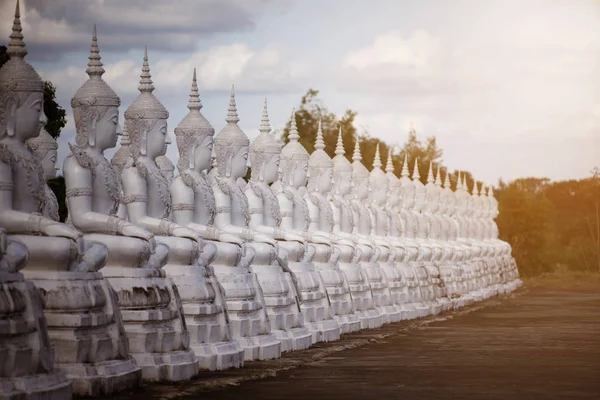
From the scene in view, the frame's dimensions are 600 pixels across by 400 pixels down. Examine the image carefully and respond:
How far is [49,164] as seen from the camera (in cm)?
1973

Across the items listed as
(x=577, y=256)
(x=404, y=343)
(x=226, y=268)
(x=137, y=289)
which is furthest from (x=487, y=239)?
(x=137, y=289)

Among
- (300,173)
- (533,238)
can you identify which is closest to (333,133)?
(533,238)

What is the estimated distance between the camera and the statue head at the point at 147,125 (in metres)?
16.3

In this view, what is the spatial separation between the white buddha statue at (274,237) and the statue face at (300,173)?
5.49ft

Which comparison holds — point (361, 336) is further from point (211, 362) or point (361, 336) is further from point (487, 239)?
point (487, 239)

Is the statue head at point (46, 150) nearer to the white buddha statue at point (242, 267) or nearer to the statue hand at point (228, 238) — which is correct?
the white buddha statue at point (242, 267)

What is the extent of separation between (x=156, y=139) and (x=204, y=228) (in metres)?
1.43

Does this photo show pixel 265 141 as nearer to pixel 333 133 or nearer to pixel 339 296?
pixel 339 296

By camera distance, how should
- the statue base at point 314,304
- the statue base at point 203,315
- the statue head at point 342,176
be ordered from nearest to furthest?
1. the statue base at point 203,315
2. the statue base at point 314,304
3. the statue head at point 342,176

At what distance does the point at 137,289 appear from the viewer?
14.1 metres

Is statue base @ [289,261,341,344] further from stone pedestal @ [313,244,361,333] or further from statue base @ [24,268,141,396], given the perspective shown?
statue base @ [24,268,141,396]

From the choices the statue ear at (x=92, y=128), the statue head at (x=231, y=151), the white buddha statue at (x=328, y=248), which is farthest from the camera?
the white buddha statue at (x=328, y=248)

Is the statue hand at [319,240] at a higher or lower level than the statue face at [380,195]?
lower

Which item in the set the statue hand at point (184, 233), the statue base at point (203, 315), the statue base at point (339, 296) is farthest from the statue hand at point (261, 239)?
the statue base at point (339, 296)
